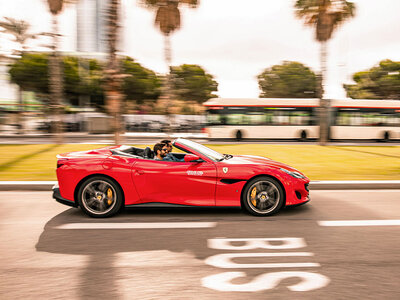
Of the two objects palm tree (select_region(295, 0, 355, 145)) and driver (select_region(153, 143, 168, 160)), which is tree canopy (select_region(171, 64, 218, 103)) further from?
driver (select_region(153, 143, 168, 160))

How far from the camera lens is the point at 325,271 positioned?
3469 millimetres

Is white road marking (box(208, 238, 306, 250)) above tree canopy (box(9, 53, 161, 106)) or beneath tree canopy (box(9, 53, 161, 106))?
beneath

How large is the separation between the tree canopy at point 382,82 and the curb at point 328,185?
50088 mm

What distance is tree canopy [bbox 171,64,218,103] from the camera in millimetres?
57594

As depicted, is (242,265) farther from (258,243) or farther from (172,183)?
(172,183)

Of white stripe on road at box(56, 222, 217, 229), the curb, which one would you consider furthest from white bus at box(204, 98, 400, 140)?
white stripe on road at box(56, 222, 217, 229)

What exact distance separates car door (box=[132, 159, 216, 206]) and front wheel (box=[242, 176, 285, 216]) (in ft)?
1.82

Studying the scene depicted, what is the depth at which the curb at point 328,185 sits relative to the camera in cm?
740

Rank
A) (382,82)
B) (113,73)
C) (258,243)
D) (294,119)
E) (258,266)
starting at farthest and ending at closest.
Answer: (382,82) < (294,119) < (113,73) < (258,243) < (258,266)

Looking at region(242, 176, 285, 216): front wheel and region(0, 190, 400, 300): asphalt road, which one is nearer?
region(0, 190, 400, 300): asphalt road

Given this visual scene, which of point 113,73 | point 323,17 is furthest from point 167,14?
point 113,73

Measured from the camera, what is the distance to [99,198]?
5.34 meters

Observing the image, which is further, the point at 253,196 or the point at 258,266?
the point at 253,196

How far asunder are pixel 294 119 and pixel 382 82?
115 ft
